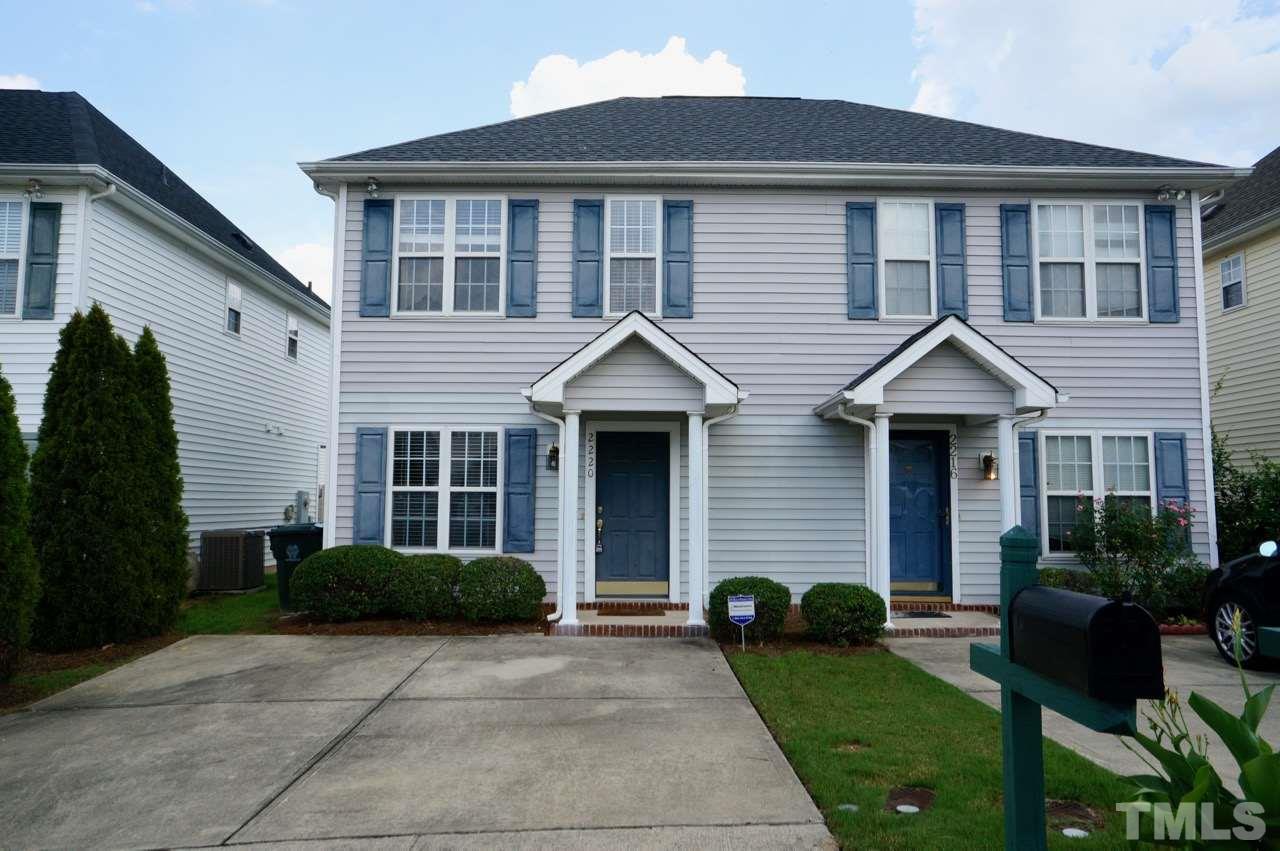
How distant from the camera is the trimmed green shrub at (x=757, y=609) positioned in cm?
736

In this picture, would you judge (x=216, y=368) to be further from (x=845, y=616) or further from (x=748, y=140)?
(x=845, y=616)

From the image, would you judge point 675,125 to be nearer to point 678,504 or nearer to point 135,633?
point 678,504

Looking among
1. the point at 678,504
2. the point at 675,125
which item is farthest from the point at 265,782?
the point at 675,125

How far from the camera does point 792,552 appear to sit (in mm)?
9359

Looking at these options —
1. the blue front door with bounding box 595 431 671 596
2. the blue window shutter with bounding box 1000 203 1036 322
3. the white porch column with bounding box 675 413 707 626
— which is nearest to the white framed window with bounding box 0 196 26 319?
the blue front door with bounding box 595 431 671 596

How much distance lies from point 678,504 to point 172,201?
9.84 meters

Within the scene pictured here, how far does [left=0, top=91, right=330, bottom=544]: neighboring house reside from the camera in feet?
31.8

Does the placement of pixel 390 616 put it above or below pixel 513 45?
below

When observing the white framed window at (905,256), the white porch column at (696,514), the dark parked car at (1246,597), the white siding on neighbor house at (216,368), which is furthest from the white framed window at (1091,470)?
the white siding on neighbor house at (216,368)

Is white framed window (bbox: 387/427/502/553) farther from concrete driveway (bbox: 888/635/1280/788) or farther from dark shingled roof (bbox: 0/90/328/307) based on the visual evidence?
dark shingled roof (bbox: 0/90/328/307)

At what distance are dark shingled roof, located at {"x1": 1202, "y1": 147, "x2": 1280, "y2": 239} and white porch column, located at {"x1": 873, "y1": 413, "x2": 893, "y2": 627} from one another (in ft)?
27.0

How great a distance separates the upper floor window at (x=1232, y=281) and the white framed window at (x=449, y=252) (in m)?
12.7

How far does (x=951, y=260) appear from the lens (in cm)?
957

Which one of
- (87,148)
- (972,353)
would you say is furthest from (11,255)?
(972,353)
